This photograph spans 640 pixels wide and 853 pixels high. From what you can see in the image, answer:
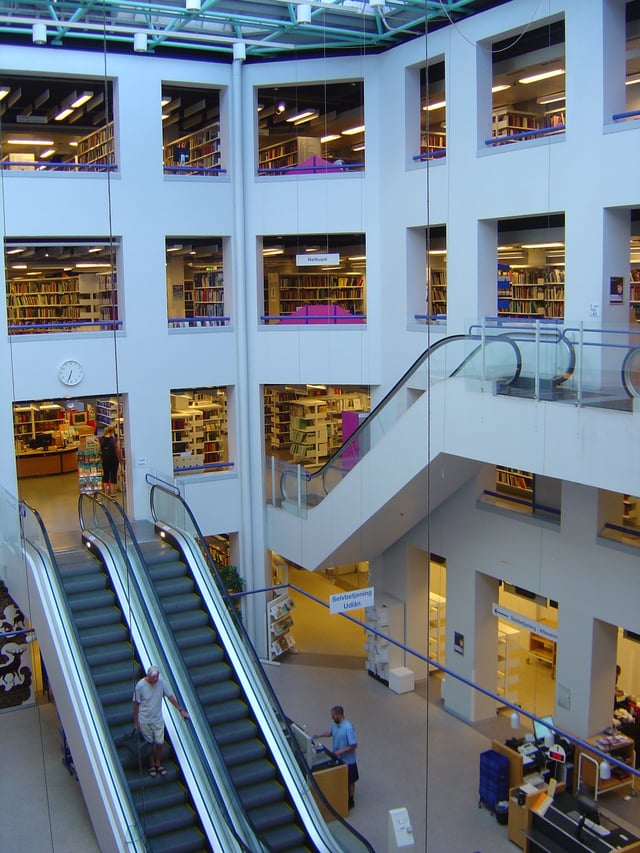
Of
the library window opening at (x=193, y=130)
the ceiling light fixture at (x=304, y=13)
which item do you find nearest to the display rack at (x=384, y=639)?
the library window opening at (x=193, y=130)

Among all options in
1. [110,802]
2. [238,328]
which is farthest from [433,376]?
[110,802]

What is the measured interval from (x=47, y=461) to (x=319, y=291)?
6.14m

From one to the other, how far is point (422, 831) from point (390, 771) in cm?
130

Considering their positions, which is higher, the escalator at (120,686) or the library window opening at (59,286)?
the library window opening at (59,286)

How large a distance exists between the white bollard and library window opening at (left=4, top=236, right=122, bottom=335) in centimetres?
1007

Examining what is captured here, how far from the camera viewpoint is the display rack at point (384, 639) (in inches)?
546

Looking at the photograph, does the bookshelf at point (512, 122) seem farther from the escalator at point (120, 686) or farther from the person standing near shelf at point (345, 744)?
the person standing near shelf at point (345, 744)

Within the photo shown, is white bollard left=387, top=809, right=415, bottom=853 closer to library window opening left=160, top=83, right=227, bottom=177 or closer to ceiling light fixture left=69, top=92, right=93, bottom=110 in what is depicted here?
library window opening left=160, top=83, right=227, bottom=177

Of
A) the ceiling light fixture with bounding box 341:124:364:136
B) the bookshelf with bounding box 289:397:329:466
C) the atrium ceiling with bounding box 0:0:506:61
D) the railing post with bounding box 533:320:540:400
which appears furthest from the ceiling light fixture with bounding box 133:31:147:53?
the bookshelf with bounding box 289:397:329:466

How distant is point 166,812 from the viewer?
373 inches

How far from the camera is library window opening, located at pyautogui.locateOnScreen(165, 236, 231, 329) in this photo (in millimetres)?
16422

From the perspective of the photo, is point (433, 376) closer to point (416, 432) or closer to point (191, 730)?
point (416, 432)

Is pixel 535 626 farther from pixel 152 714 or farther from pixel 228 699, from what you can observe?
pixel 152 714

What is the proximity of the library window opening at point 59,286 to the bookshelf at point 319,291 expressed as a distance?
3645 mm
